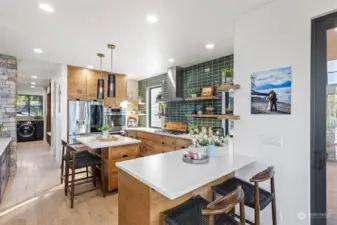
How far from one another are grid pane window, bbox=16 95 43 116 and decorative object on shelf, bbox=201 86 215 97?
8737 millimetres

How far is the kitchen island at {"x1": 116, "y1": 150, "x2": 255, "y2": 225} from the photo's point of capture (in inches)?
51.5

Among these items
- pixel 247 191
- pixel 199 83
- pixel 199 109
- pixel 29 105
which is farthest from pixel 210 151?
pixel 29 105

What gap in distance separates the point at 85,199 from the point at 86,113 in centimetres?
238

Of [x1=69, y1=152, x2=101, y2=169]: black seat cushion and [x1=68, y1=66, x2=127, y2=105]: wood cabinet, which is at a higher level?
[x1=68, y1=66, x2=127, y2=105]: wood cabinet

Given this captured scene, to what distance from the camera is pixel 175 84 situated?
4547 millimetres

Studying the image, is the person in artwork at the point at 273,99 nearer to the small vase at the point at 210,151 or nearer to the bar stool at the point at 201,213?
the small vase at the point at 210,151

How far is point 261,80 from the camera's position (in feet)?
6.48

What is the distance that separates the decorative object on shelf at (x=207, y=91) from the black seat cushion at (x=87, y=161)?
2513 millimetres

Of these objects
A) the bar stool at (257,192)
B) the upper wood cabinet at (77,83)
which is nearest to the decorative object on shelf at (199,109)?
the bar stool at (257,192)

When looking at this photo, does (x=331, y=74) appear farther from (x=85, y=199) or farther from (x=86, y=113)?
(x=86, y=113)

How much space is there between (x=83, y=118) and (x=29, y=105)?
20.4ft

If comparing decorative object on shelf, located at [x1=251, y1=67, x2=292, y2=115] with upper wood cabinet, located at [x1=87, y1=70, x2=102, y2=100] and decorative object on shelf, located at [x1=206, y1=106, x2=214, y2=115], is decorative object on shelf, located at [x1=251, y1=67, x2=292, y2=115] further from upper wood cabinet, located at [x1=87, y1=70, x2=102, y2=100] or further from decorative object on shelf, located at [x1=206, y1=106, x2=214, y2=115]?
upper wood cabinet, located at [x1=87, y1=70, x2=102, y2=100]

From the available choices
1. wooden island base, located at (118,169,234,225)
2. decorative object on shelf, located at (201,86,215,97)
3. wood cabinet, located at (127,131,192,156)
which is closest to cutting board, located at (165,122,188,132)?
wood cabinet, located at (127,131,192,156)

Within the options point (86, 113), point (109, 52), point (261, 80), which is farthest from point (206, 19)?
point (86, 113)
